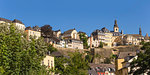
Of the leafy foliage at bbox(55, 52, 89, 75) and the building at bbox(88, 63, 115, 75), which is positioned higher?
the leafy foliage at bbox(55, 52, 89, 75)

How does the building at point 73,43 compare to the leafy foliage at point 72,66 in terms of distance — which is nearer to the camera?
the leafy foliage at point 72,66

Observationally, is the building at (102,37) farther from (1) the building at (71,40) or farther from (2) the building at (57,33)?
(2) the building at (57,33)

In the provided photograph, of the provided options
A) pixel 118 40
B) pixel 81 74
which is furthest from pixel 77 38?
pixel 81 74

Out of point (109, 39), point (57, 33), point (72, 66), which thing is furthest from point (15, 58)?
point (109, 39)

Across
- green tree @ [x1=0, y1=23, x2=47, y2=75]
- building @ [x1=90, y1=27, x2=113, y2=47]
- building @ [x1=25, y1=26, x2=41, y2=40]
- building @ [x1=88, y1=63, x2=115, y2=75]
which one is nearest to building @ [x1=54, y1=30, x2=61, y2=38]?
building @ [x1=90, y1=27, x2=113, y2=47]

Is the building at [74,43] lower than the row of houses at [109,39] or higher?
lower

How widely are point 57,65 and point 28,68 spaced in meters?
26.1

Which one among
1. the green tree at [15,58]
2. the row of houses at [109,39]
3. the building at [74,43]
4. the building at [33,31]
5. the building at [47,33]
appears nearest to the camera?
the green tree at [15,58]

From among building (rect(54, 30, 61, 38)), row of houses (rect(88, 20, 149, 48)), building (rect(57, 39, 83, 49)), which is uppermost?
building (rect(54, 30, 61, 38))

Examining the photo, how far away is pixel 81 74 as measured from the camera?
188ft

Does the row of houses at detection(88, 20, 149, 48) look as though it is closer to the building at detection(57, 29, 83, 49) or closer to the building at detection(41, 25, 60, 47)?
the building at detection(57, 29, 83, 49)

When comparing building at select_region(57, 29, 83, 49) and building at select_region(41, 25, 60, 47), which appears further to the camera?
building at select_region(57, 29, 83, 49)

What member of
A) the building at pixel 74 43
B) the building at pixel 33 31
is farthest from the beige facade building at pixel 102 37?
the building at pixel 33 31

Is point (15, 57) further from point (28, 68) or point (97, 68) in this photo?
point (97, 68)
